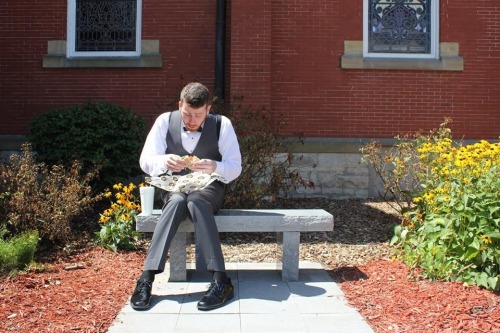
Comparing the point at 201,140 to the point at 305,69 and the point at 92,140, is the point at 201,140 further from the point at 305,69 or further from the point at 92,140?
the point at 305,69

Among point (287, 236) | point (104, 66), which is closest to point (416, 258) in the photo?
point (287, 236)

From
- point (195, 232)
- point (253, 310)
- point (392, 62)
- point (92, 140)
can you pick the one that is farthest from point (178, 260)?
point (392, 62)

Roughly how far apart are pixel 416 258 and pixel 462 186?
31.2 inches

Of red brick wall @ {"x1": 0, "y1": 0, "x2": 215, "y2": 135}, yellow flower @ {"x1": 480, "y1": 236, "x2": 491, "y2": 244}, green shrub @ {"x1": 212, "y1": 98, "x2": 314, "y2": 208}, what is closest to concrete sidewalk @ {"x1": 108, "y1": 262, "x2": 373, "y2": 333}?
yellow flower @ {"x1": 480, "y1": 236, "x2": 491, "y2": 244}

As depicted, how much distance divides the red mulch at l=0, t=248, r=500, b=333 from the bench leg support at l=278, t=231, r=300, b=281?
1.50 ft

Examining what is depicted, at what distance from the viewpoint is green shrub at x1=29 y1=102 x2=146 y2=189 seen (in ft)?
25.8

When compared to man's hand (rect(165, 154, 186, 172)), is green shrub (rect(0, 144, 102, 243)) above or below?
below

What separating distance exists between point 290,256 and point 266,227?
1.17ft

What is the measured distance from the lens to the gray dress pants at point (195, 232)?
179 inches

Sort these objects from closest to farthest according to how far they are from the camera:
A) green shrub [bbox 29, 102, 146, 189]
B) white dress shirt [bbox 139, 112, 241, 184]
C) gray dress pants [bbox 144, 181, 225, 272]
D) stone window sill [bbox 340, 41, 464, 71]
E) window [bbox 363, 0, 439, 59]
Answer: gray dress pants [bbox 144, 181, 225, 272], white dress shirt [bbox 139, 112, 241, 184], green shrub [bbox 29, 102, 146, 189], stone window sill [bbox 340, 41, 464, 71], window [bbox 363, 0, 439, 59]

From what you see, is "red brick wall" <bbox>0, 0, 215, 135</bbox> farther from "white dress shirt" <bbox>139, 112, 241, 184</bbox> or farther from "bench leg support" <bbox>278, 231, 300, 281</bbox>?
"bench leg support" <bbox>278, 231, 300, 281</bbox>

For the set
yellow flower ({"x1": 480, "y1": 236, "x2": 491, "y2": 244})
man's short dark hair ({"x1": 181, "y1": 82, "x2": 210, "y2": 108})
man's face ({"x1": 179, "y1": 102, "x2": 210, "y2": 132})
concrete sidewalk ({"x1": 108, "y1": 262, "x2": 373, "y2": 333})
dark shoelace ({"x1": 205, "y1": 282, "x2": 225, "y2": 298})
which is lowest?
concrete sidewalk ({"x1": 108, "y1": 262, "x2": 373, "y2": 333})

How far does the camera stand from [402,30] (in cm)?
985

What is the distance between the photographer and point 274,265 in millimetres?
5867
